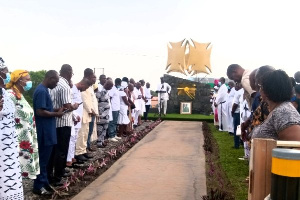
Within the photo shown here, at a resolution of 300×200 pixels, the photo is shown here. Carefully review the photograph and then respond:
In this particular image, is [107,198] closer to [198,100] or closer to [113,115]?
[113,115]

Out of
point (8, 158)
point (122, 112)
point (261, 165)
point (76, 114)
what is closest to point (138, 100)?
point (122, 112)

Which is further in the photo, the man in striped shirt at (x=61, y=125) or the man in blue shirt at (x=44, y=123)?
the man in striped shirt at (x=61, y=125)

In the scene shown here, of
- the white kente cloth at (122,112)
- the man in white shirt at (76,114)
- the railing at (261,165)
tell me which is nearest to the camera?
the railing at (261,165)

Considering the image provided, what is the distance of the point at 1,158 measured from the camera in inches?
139

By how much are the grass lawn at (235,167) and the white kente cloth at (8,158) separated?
112 inches

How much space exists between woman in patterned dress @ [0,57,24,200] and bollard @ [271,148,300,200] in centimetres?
251

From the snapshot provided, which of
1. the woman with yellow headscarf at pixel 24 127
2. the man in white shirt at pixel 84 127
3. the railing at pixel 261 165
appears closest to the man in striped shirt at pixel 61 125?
the woman with yellow headscarf at pixel 24 127

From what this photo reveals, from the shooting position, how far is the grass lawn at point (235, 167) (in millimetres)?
5420

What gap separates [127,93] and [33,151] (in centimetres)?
705

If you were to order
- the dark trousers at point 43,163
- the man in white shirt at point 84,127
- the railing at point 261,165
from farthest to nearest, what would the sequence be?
1. the man in white shirt at point 84,127
2. the dark trousers at point 43,163
3. the railing at point 261,165

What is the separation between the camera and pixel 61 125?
5.49 m

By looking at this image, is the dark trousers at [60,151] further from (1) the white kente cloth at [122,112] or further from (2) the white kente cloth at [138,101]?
(2) the white kente cloth at [138,101]

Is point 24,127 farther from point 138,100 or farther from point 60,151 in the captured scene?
point 138,100

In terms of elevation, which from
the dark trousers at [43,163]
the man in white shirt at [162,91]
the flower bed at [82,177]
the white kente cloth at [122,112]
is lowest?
the flower bed at [82,177]
